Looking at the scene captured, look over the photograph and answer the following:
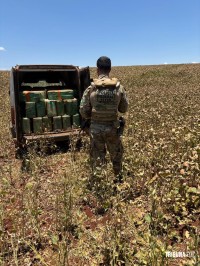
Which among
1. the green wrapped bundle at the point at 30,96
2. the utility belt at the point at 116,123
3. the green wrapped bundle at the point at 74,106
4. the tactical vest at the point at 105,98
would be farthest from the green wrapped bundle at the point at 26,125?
the tactical vest at the point at 105,98

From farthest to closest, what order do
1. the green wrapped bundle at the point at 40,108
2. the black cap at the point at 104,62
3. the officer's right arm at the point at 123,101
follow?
the green wrapped bundle at the point at 40,108, the officer's right arm at the point at 123,101, the black cap at the point at 104,62

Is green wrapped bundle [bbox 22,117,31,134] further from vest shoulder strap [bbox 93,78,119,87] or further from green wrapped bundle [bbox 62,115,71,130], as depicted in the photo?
vest shoulder strap [bbox 93,78,119,87]

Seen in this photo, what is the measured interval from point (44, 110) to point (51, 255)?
4.73 meters

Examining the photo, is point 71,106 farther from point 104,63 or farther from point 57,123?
point 104,63

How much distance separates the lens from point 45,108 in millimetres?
8086

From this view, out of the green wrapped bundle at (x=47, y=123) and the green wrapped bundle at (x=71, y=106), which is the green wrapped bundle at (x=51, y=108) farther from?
the green wrapped bundle at (x=71, y=106)

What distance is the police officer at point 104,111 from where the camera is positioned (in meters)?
5.31

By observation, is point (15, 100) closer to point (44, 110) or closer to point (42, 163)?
point (44, 110)

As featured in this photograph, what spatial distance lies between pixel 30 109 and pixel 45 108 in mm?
412

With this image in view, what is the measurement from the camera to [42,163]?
23.2ft

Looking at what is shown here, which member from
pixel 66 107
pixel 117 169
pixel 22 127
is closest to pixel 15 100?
pixel 22 127

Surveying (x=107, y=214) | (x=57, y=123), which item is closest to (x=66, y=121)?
(x=57, y=123)

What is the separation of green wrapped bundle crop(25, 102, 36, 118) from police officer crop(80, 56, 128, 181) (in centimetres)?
257

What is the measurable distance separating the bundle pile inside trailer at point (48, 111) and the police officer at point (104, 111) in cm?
220
